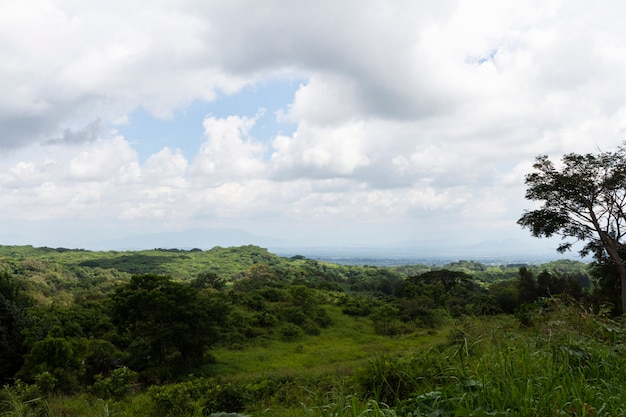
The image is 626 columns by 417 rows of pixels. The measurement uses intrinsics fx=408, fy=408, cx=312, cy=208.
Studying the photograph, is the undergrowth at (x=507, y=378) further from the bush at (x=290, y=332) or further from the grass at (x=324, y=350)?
the bush at (x=290, y=332)

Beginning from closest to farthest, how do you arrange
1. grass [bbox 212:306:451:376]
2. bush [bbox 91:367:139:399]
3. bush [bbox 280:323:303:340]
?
1. bush [bbox 91:367:139:399]
2. grass [bbox 212:306:451:376]
3. bush [bbox 280:323:303:340]

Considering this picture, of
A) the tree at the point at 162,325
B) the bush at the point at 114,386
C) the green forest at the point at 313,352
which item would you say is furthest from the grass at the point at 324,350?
the bush at the point at 114,386

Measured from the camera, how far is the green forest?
3.19 m

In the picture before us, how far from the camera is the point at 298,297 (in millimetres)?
40312

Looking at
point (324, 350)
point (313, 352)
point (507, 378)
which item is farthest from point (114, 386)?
point (324, 350)

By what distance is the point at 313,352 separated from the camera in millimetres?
28062

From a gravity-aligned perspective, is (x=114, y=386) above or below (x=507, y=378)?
below

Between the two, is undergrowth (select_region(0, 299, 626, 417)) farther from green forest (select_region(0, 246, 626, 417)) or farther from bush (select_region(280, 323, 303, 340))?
bush (select_region(280, 323, 303, 340))

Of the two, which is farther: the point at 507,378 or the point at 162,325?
the point at 162,325

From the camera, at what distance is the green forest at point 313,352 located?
319cm

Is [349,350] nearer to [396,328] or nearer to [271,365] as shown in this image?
[271,365]

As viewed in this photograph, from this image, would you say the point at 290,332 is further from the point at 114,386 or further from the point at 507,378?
the point at 507,378

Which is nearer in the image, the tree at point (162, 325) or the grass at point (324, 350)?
the tree at point (162, 325)

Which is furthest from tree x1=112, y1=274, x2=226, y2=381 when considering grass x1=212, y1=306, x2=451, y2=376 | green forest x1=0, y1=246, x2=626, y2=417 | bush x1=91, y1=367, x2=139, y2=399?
bush x1=91, y1=367, x2=139, y2=399
